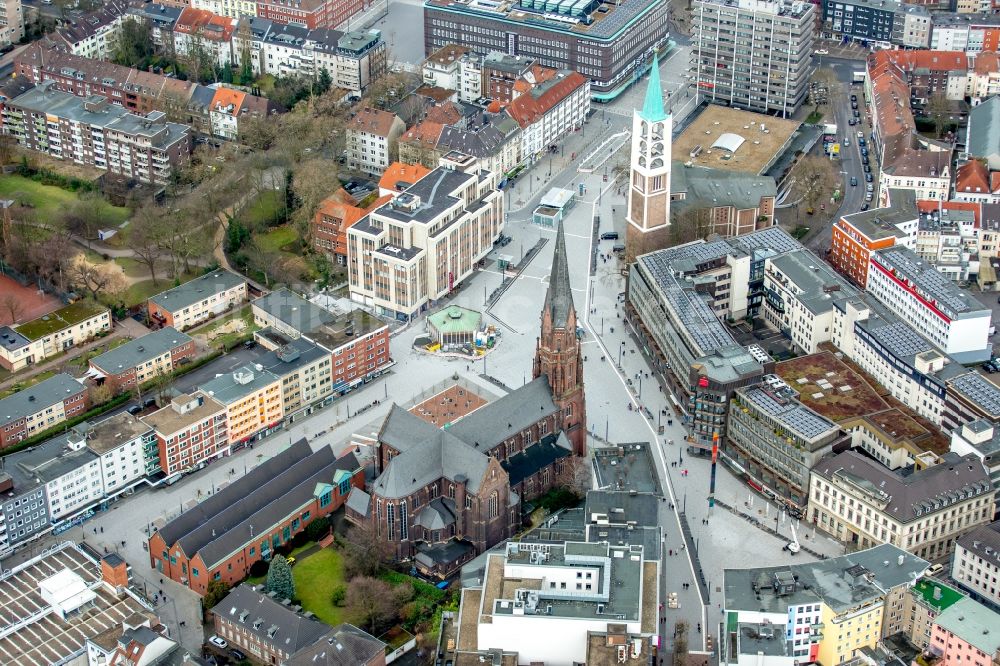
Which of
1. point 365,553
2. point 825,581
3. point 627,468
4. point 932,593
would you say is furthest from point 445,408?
point 932,593

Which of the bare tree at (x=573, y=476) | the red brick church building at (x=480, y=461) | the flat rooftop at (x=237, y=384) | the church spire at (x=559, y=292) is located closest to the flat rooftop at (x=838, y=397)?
the red brick church building at (x=480, y=461)

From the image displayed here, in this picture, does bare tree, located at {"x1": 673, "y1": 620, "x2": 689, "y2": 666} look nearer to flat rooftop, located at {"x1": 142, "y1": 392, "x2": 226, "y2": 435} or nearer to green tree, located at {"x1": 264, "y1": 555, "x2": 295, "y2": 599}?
green tree, located at {"x1": 264, "y1": 555, "x2": 295, "y2": 599}

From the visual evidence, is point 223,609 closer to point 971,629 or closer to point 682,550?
point 682,550

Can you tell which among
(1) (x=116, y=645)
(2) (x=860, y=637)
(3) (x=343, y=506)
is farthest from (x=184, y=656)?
(2) (x=860, y=637)

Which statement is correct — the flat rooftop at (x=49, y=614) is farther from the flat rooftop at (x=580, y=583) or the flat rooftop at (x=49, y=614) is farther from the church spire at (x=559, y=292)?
the church spire at (x=559, y=292)

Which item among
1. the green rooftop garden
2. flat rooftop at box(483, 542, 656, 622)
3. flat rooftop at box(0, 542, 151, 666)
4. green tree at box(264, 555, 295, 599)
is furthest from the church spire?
flat rooftop at box(0, 542, 151, 666)
